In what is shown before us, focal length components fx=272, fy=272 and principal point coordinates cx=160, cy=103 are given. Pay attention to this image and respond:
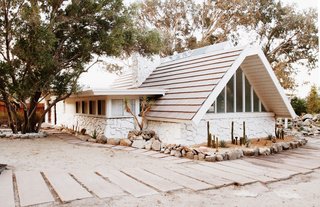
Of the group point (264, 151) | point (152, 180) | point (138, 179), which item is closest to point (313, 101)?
point (264, 151)

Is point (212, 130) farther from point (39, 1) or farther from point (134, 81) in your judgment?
point (39, 1)

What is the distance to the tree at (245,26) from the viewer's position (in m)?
21.3

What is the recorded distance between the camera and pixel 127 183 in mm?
5363

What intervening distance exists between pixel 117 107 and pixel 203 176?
6.34 metres

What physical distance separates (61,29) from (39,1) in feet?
4.31

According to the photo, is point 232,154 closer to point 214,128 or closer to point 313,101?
point 214,128

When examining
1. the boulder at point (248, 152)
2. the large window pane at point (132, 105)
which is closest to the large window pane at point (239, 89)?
the boulder at point (248, 152)

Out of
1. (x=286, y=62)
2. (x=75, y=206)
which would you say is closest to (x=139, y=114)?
(x=75, y=206)

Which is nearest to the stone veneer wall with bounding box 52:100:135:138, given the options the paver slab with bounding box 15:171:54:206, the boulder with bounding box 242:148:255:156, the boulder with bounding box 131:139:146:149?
the boulder with bounding box 131:139:146:149

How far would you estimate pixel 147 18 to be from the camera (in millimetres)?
23141

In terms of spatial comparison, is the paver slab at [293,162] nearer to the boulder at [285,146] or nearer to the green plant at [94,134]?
the boulder at [285,146]

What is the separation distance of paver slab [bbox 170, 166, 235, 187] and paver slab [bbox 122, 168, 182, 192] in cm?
71

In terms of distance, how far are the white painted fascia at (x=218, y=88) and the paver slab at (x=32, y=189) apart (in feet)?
15.6

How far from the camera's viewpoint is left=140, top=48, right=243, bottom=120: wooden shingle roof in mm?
9164
